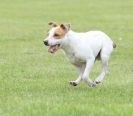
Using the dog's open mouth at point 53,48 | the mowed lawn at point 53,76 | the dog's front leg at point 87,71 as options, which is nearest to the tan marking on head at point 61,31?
the dog's open mouth at point 53,48

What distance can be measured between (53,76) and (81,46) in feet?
7.85

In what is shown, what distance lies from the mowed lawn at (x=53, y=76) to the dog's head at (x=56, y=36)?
80cm

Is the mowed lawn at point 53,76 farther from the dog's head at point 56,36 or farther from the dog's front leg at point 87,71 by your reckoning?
the dog's head at point 56,36

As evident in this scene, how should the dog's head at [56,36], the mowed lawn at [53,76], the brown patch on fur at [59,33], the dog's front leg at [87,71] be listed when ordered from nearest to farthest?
the mowed lawn at [53,76] → the dog's head at [56,36] → the brown patch on fur at [59,33] → the dog's front leg at [87,71]

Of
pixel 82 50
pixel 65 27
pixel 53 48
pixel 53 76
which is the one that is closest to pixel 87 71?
pixel 82 50

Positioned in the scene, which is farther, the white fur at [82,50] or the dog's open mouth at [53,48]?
the white fur at [82,50]

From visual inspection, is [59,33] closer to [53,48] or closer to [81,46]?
[53,48]

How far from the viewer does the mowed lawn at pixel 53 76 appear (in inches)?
358

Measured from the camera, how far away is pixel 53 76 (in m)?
14.1

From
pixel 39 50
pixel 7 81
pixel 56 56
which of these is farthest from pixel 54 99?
pixel 39 50

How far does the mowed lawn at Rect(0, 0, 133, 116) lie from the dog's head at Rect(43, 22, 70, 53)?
2.62 ft

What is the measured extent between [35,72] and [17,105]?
533 cm

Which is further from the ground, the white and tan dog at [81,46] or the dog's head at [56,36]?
the dog's head at [56,36]

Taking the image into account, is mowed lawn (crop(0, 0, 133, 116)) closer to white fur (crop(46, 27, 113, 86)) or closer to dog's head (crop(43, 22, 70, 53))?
white fur (crop(46, 27, 113, 86))
